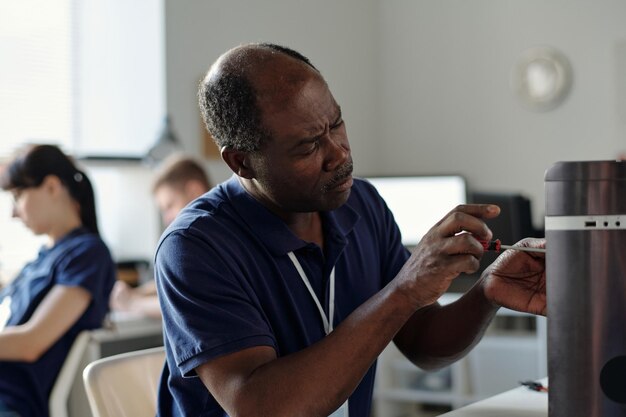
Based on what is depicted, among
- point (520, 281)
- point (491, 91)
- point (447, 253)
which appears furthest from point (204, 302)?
point (491, 91)

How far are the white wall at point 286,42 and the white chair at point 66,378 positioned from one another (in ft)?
5.82

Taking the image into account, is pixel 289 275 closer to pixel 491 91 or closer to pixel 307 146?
pixel 307 146

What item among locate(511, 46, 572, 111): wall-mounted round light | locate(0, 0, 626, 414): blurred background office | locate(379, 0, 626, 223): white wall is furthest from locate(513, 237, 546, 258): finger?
locate(511, 46, 572, 111): wall-mounted round light

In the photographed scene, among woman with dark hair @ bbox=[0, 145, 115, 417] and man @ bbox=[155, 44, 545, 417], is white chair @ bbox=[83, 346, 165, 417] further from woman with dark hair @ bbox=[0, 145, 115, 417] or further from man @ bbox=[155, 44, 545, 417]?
woman with dark hair @ bbox=[0, 145, 115, 417]

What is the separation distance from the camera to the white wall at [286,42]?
414 cm

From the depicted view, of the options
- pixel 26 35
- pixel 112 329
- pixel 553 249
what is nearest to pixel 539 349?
pixel 112 329

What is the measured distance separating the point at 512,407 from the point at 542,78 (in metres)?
3.58

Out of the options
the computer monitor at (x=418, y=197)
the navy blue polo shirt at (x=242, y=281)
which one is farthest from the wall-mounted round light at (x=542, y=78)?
the navy blue polo shirt at (x=242, y=281)

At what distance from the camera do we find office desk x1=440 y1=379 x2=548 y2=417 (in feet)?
4.13

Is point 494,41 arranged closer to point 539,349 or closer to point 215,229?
point 539,349

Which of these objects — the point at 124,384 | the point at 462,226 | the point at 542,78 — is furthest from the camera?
the point at 542,78

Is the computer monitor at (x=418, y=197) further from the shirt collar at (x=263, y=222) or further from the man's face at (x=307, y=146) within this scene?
the man's face at (x=307, y=146)

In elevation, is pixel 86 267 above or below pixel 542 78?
below

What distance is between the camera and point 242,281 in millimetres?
1272
